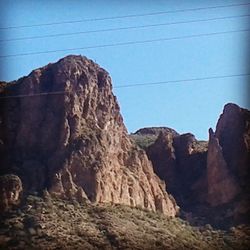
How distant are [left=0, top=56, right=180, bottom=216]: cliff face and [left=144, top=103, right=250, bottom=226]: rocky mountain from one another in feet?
5.96

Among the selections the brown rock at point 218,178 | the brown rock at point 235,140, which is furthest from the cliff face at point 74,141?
the brown rock at point 235,140

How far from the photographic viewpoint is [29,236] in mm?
25641

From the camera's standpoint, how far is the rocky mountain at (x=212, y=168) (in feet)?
112

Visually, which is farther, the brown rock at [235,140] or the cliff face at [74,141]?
the brown rock at [235,140]

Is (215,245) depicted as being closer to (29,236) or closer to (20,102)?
(29,236)

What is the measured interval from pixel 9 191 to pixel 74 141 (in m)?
8.01

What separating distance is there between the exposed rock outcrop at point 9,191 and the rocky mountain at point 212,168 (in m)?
9.68

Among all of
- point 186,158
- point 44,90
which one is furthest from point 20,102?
point 186,158

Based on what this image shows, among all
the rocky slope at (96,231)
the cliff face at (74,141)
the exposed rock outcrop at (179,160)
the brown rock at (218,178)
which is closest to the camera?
the rocky slope at (96,231)

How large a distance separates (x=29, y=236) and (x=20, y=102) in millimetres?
9257

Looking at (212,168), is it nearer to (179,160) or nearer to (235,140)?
(235,140)

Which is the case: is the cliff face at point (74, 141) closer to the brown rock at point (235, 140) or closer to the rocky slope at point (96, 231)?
the rocky slope at point (96, 231)

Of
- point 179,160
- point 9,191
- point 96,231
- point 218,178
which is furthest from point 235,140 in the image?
point 9,191

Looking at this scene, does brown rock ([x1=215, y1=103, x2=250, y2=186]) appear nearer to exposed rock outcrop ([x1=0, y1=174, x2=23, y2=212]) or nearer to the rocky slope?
the rocky slope
